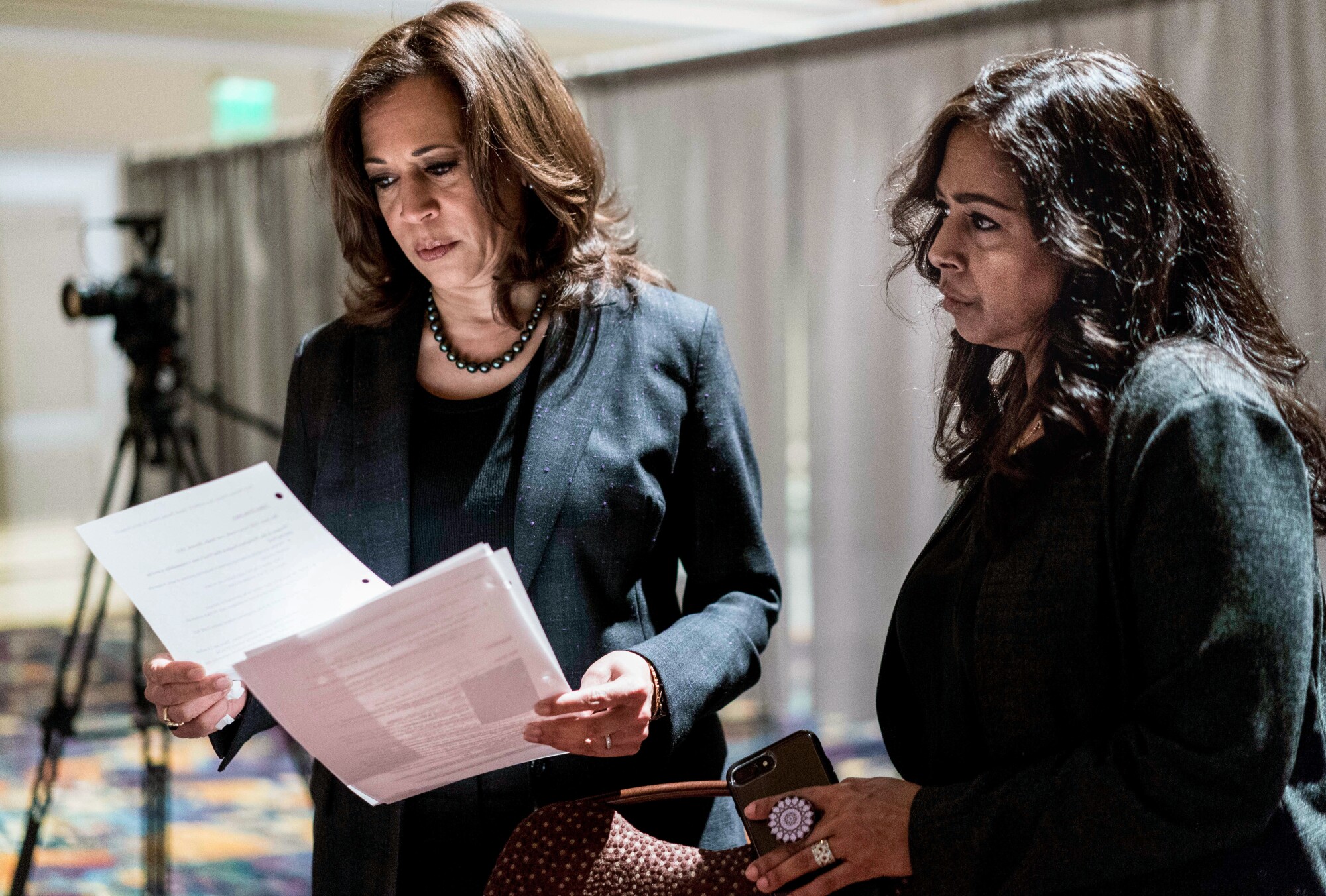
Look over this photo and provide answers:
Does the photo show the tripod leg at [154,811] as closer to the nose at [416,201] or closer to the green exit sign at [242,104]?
the nose at [416,201]

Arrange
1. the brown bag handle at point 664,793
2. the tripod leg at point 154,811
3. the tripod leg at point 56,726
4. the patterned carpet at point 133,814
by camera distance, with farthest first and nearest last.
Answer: the patterned carpet at point 133,814, the tripod leg at point 154,811, the tripod leg at point 56,726, the brown bag handle at point 664,793

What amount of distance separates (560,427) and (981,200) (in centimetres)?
50

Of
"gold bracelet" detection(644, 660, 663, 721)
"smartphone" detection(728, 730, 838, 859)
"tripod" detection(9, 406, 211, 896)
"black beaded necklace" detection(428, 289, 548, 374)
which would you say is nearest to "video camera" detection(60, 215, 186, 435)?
"tripod" detection(9, 406, 211, 896)

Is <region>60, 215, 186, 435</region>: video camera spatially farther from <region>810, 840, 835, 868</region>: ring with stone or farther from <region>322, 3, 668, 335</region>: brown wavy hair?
<region>810, 840, 835, 868</region>: ring with stone

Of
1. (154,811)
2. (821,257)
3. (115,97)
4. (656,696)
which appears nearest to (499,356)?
(656,696)

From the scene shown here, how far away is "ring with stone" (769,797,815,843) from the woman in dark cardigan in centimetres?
1

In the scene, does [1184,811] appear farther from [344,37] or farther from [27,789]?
[344,37]

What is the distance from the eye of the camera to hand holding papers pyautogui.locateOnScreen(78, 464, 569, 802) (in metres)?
0.93

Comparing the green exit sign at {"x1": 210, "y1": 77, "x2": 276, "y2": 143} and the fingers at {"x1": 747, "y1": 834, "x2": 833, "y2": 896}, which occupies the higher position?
the green exit sign at {"x1": 210, "y1": 77, "x2": 276, "y2": 143}

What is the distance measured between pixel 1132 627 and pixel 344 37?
587 cm

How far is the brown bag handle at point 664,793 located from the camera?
3.45ft

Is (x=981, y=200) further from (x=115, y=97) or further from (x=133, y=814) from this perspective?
(x=115, y=97)

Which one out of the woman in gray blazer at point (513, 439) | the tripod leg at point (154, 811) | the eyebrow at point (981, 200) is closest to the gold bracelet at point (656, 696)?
the woman in gray blazer at point (513, 439)

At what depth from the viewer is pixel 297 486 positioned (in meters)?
1.35
